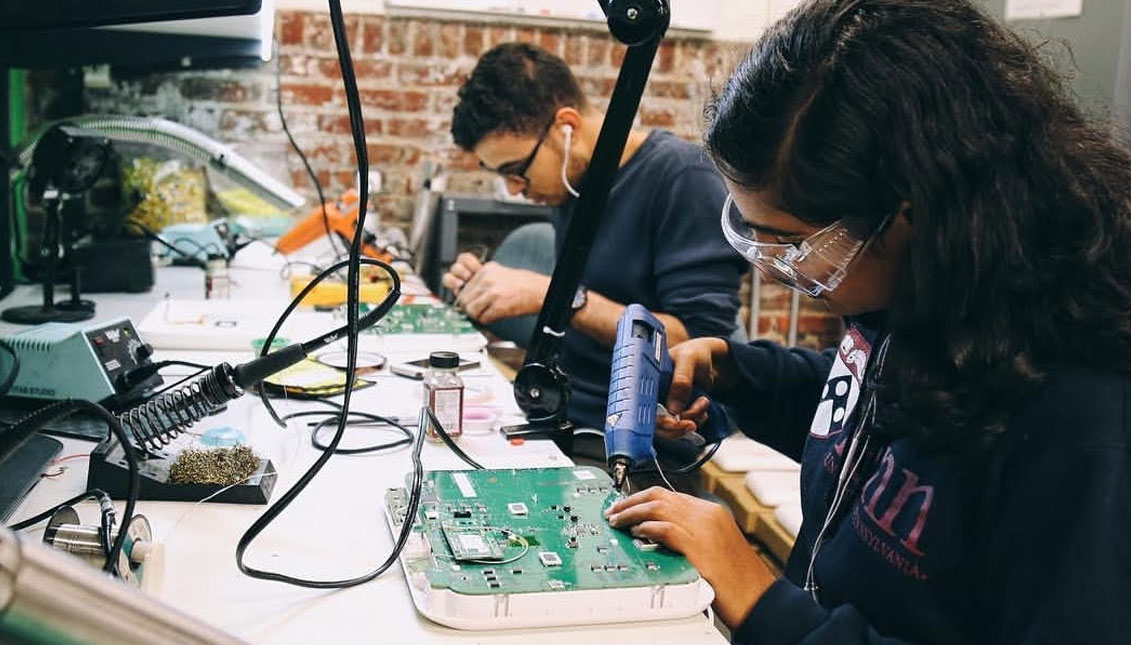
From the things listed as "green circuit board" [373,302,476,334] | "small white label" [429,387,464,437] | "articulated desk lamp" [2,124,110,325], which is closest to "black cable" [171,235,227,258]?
"articulated desk lamp" [2,124,110,325]

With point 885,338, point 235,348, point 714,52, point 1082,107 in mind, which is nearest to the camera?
point 1082,107

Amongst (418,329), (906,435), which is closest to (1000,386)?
(906,435)

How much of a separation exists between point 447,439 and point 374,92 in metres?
2.18

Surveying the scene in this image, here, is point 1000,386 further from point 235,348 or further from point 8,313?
point 8,313

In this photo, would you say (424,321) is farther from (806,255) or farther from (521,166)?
(806,255)

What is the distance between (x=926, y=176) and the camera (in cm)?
78

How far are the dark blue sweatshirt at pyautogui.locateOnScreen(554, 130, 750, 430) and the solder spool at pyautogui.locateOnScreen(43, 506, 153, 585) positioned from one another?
1150 mm

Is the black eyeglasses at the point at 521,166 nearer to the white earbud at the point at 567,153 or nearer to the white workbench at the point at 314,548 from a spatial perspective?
the white earbud at the point at 567,153

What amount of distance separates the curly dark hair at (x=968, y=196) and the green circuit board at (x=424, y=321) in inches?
41.5

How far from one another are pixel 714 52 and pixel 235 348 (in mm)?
2153

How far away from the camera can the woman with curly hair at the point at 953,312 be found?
2.34ft

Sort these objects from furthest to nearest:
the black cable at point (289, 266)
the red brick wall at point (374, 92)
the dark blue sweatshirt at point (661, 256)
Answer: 1. the red brick wall at point (374, 92)
2. the black cable at point (289, 266)
3. the dark blue sweatshirt at point (661, 256)

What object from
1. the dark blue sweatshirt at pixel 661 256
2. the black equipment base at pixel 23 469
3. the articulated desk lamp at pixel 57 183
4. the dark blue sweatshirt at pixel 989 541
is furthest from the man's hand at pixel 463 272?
the dark blue sweatshirt at pixel 989 541

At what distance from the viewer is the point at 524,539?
853 millimetres
